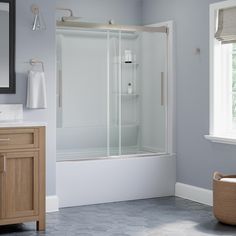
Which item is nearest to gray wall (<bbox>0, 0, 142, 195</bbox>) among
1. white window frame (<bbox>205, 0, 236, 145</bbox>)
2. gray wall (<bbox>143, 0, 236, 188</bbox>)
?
gray wall (<bbox>143, 0, 236, 188</bbox>)

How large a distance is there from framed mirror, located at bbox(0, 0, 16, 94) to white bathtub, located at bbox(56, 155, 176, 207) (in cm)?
94

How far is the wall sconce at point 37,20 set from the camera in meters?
4.78

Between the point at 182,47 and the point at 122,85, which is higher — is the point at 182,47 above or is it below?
above

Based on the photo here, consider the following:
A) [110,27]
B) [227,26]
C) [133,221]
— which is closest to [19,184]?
[133,221]

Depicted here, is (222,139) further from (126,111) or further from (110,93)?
(110,93)

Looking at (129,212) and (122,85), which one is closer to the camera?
(129,212)

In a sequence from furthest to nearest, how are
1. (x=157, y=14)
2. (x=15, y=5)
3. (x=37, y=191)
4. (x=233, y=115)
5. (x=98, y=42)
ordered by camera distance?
(x=157, y=14), (x=98, y=42), (x=233, y=115), (x=15, y=5), (x=37, y=191)

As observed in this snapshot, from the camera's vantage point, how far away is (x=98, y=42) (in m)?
5.47

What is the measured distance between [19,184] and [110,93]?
1711 mm

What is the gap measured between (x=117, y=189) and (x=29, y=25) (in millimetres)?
1875

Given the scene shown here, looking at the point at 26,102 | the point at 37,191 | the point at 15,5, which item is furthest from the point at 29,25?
the point at 37,191

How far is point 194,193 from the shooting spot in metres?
5.38

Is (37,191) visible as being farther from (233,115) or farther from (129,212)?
(233,115)

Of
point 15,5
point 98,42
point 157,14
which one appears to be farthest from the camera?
point 157,14
